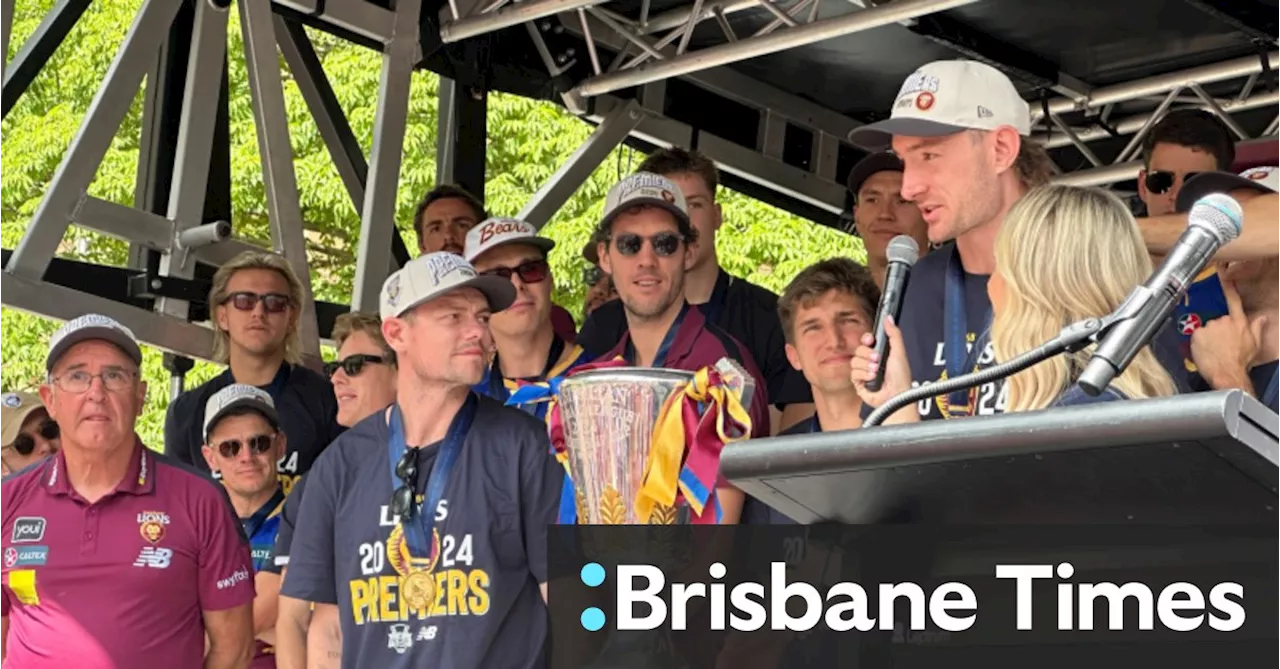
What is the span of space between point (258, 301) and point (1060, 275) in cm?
439

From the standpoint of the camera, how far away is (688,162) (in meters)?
6.01

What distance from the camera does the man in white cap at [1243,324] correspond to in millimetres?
3418

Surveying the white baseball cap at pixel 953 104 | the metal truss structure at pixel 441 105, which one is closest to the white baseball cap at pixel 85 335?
the metal truss structure at pixel 441 105

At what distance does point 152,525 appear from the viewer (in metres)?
5.04

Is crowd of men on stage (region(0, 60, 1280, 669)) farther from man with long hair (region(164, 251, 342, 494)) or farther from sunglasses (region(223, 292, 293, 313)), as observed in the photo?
sunglasses (region(223, 292, 293, 313))

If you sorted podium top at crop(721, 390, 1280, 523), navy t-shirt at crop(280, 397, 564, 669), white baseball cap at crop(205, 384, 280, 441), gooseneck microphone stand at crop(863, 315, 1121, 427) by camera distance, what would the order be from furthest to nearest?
white baseball cap at crop(205, 384, 280, 441) < navy t-shirt at crop(280, 397, 564, 669) < gooseneck microphone stand at crop(863, 315, 1121, 427) < podium top at crop(721, 390, 1280, 523)

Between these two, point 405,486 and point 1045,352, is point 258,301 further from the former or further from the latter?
point 1045,352

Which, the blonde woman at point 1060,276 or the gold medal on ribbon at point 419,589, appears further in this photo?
the gold medal on ribbon at point 419,589

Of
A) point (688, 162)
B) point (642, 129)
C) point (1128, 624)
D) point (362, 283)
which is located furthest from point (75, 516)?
point (642, 129)

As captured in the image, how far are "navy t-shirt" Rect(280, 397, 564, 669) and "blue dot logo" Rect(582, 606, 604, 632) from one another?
5.89 ft

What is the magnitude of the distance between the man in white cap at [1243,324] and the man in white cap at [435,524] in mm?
1642

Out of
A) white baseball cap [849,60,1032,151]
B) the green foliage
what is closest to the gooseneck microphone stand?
white baseball cap [849,60,1032,151]

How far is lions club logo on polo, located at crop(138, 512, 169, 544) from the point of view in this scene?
5.03m

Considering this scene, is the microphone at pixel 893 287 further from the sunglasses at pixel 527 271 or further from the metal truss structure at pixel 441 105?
the metal truss structure at pixel 441 105
